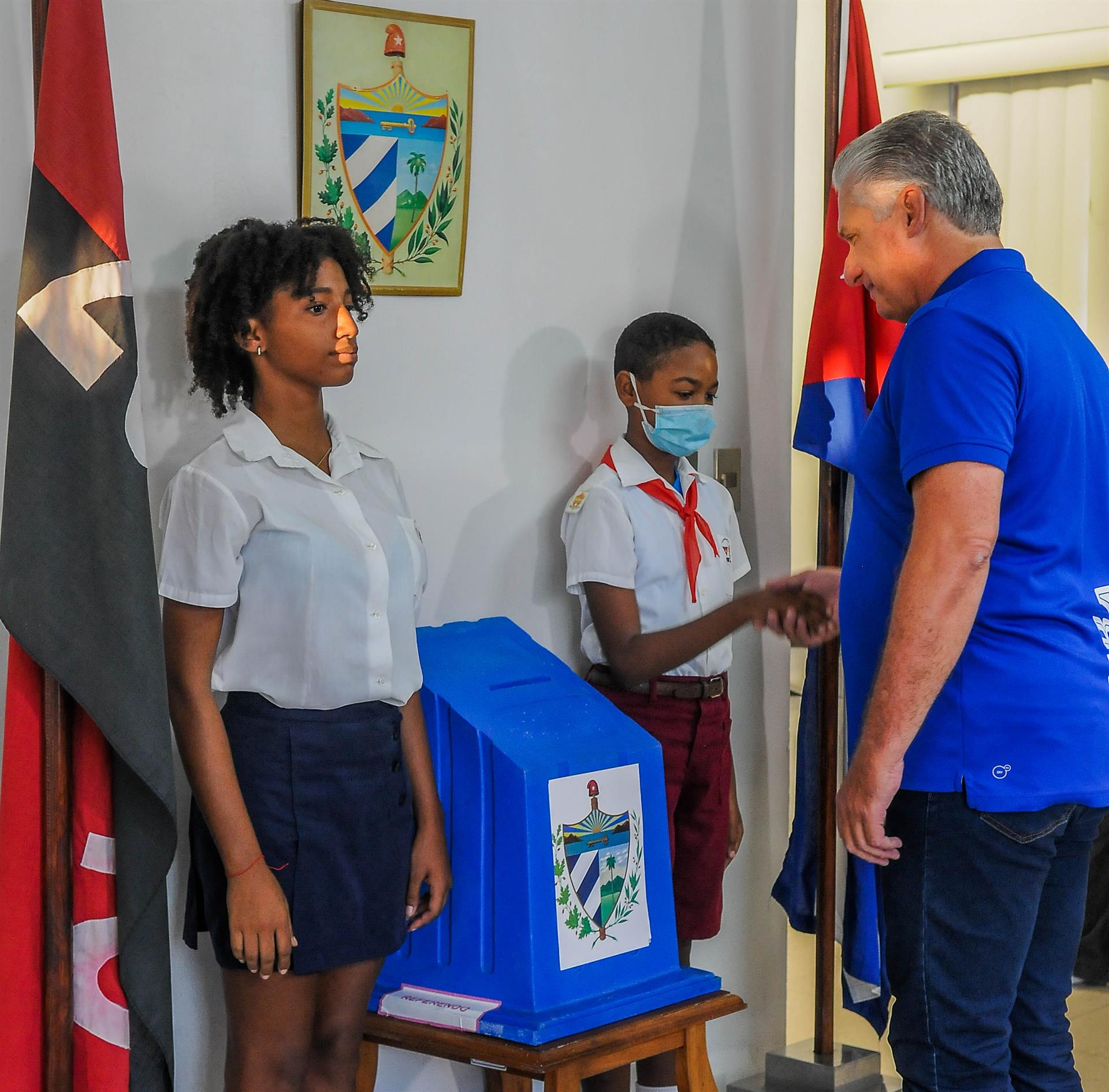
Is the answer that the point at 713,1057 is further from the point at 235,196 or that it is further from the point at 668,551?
the point at 235,196

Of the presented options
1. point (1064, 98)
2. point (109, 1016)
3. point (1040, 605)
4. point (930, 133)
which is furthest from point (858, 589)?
point (1064, 98)

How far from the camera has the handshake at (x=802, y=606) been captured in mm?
2254

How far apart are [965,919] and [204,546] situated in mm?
1058

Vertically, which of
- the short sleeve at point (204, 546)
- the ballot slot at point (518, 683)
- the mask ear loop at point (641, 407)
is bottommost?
the ballot slot at point (518, 683)

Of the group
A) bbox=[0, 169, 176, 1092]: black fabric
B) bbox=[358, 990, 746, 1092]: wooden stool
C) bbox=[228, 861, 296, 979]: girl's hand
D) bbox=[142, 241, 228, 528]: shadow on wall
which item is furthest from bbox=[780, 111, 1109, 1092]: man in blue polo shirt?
bbox=[142, 241, 228, 528]: shadow on wall

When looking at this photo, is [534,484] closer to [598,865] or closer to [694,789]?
[694,789]

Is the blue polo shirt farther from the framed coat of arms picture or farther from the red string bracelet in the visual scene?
the framed coat of arms picture

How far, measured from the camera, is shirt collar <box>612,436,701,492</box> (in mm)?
2562

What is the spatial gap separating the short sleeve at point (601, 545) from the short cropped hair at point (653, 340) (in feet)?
0.78

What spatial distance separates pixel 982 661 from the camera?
5.61 feet

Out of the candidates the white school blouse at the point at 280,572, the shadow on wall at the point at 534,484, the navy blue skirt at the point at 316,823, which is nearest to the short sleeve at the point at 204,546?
the white school blouse at the point at 280,572

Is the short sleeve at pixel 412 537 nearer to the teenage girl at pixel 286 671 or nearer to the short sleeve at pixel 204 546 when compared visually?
the teenage girl at pixel 286 671

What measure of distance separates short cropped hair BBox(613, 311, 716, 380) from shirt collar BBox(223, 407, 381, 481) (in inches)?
28.4

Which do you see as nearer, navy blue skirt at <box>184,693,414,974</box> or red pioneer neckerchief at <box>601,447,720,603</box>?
navy blue skirt at <box>184,693,414,974</box>
